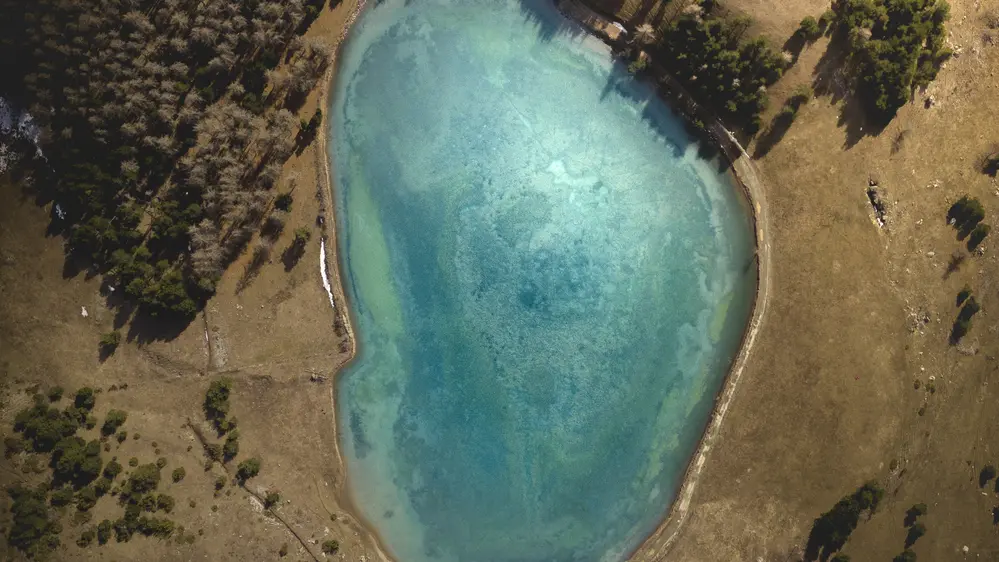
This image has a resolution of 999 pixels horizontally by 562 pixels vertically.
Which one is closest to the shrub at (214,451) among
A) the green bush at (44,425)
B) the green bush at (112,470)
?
the green bush at (112,470)

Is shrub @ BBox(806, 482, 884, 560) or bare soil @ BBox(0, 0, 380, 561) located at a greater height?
shrub @ BBox(806, 482, 884, 560)

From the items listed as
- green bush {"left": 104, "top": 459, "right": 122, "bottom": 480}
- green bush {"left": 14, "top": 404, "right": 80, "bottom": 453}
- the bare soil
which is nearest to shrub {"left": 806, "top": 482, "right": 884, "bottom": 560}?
the bare soil

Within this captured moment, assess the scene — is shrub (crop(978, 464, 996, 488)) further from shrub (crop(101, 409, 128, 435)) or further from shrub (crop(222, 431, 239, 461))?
shrub (crop(101, 409, 128, 435))

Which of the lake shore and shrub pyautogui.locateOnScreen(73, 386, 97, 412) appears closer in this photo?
shrub pyautogui.locateOnScreen(73, 386, 97, 412)

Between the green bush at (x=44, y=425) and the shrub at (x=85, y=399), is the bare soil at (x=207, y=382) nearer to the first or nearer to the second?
the shrub at (x=85, y=399)

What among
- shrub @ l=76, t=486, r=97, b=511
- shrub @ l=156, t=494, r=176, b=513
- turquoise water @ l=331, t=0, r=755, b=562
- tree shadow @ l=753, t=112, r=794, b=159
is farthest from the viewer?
tree shadow @ l=753, t=112, r=794, b=159

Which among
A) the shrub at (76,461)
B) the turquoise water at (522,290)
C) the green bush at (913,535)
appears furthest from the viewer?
the turquoise water at (522,290)

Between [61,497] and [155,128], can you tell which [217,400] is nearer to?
[61,497]
